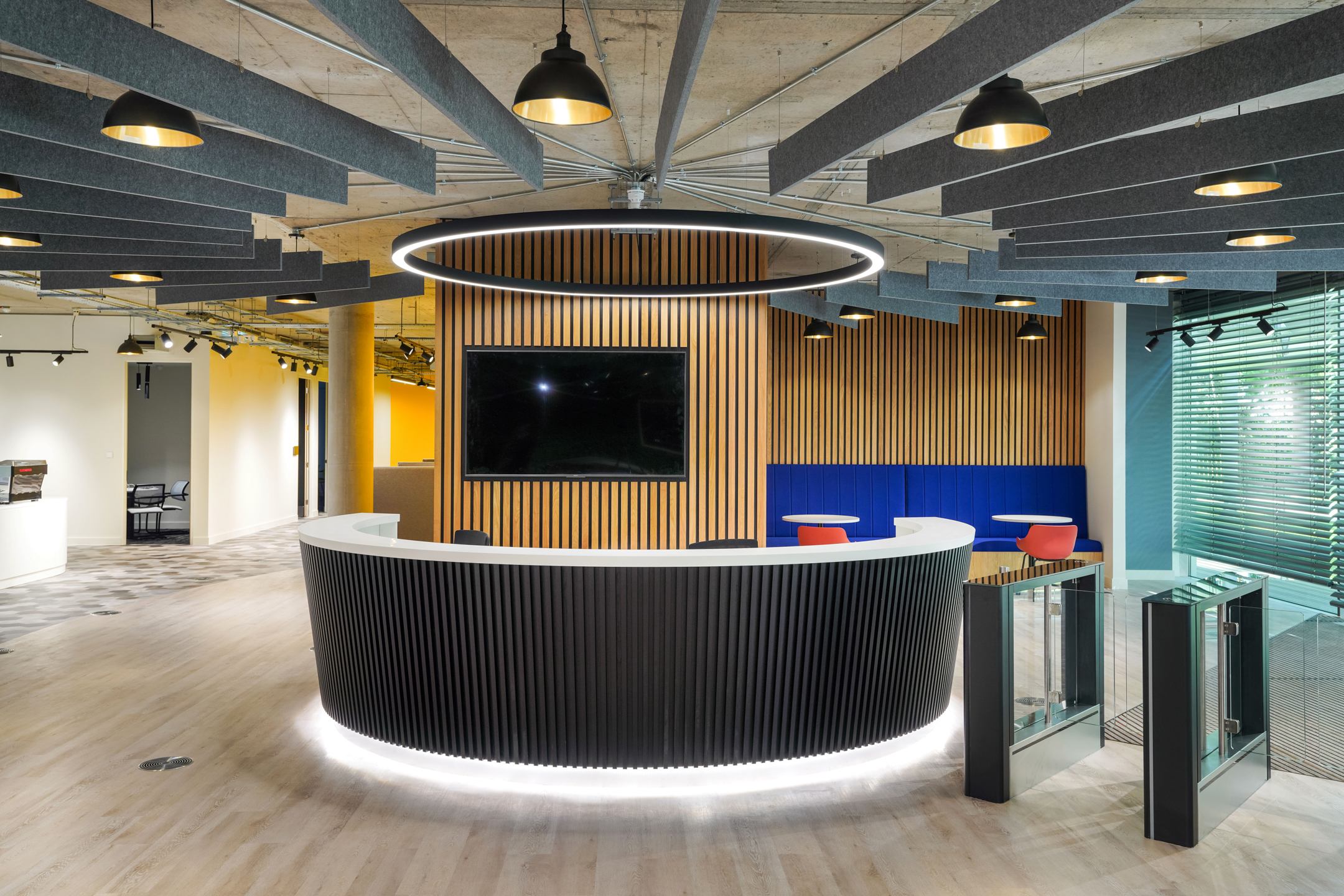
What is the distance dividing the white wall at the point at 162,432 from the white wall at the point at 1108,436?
15.7m

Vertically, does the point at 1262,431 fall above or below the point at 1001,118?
below

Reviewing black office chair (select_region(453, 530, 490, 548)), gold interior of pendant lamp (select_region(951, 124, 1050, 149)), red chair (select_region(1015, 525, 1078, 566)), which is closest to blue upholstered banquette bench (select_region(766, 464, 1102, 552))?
red chair (select_region(1015, 525, 1078, 566))

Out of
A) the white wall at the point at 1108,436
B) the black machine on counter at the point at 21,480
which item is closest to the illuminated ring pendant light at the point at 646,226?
the white wall at the point at 1108,436

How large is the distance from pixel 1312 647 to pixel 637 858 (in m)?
3.12

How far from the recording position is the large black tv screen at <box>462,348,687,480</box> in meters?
8.25

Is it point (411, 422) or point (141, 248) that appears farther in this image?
point (411, 422)

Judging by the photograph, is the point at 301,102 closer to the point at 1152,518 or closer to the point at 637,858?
the point at 637,858

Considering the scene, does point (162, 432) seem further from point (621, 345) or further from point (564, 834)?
point (564, 834)

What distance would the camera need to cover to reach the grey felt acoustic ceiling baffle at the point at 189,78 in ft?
10.3

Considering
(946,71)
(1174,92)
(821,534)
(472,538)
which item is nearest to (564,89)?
(946,71)

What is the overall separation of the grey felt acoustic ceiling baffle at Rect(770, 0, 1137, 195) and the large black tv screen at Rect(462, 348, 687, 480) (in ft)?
12.0

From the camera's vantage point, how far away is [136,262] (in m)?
6.52

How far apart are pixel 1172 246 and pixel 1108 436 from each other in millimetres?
5824

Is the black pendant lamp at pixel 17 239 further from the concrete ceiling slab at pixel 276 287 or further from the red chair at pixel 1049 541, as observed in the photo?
the red chair at pixel 1049 541
